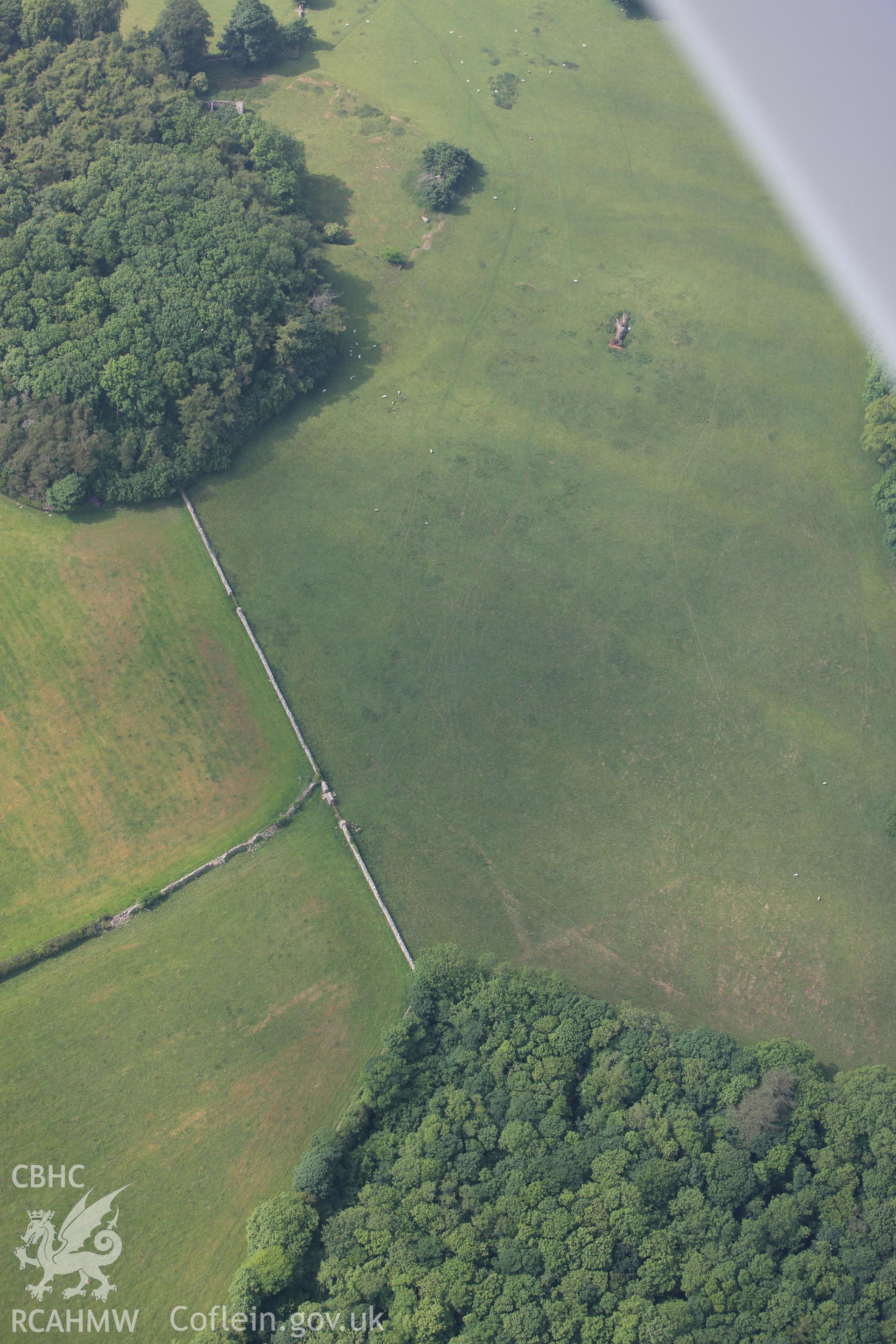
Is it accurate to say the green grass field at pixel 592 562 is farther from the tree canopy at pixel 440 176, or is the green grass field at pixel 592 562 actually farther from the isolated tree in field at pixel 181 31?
the isolated tree in field at pixel 181 31

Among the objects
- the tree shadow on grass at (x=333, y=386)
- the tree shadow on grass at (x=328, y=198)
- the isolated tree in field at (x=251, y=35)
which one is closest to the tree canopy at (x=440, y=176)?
the tree shadow on grass at (x=328, y=198)

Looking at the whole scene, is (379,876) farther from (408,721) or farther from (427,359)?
(427,359)

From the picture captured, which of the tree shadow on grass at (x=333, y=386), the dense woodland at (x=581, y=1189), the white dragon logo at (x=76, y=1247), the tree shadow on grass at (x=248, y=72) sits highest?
the tree shadow on grass at (x=248, y=72)

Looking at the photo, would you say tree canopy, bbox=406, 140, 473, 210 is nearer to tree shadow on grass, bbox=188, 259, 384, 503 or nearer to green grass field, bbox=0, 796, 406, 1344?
Answer: tree shadow on grass, bbox=188, 259, 384, 503

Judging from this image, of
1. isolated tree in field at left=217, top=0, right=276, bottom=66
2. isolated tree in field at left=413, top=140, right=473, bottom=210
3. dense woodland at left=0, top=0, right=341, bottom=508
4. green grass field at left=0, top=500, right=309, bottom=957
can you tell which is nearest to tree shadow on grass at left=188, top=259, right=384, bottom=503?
dense woodland at left=0, top=0, right=341, bottom=508

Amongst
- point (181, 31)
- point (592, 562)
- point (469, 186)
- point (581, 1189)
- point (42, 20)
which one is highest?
point (42, 20)

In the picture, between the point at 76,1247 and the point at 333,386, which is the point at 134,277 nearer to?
the point at 333,386

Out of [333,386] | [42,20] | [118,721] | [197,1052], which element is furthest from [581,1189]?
[42,20]
